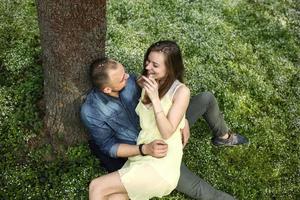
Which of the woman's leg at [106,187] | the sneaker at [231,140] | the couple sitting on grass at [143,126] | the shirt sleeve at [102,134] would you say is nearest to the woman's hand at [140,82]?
the couple sitting on grass at [143,126]

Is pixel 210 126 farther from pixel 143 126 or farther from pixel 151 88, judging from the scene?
pixel 151 88

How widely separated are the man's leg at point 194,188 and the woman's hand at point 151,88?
177 centimetres

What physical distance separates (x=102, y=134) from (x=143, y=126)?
79cm

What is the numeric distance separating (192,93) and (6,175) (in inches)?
191

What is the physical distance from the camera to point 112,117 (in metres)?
8.83

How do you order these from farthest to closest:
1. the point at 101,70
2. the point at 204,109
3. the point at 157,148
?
the point at 204,109
the point at 101,70
the point at 157,148

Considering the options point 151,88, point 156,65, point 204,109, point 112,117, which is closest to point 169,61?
point 156,65

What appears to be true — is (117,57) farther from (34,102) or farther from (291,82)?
(291,82)

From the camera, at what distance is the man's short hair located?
822cm

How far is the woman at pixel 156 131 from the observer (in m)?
8.05

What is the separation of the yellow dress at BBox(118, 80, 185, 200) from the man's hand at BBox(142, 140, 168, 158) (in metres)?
0.13

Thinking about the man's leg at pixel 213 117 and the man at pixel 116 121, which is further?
the man's leg at pixel 213 117

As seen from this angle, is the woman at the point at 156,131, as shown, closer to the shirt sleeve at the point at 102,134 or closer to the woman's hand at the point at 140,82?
the woman's hand at the point at 140,82

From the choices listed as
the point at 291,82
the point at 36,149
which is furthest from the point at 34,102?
the point at 291,82
